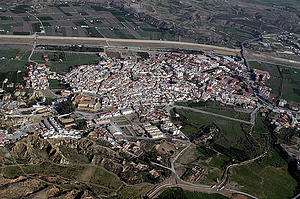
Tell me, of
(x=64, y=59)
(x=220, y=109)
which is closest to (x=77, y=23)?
(x=64, y=59)

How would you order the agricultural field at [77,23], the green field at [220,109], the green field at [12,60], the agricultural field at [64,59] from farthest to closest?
the agricultural field at [77,23]
the agricultural field at [64,59]
the green field at [12,60]
the green field at [220,109]

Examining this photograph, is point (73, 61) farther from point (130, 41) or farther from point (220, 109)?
point (220, 109)

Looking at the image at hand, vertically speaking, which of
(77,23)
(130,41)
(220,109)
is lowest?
(220,109)

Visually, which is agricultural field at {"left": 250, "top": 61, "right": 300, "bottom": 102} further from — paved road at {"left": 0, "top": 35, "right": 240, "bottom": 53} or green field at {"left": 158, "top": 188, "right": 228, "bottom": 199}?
green field at {"left": 158, "top": 188, "right": 228, "bottom": 199}

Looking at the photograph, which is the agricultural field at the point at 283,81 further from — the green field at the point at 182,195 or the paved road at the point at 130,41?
the green field at the point at 182,195

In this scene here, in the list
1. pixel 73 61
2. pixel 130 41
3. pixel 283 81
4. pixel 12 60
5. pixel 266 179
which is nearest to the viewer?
pixel 266 179

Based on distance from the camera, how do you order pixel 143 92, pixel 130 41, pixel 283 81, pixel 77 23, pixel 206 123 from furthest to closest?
pixel 77 23 < pixel 130 41 < pixel 283 81 < pixel 143 92 < pixel 206 123

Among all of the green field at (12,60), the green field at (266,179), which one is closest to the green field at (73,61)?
the green field at (12,60)

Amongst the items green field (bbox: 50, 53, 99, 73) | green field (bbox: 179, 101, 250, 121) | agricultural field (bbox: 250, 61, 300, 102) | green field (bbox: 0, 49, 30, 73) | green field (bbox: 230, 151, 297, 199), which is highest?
green field (bbox: 0, 49, 30, 73)

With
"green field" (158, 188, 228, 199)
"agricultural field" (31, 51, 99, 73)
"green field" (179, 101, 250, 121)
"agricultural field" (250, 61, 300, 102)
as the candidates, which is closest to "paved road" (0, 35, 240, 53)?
"agricultural field" (31, 51, 99, 73)

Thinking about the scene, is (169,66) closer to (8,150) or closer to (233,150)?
(233,150)

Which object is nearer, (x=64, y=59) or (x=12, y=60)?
(x=12, y=60)
